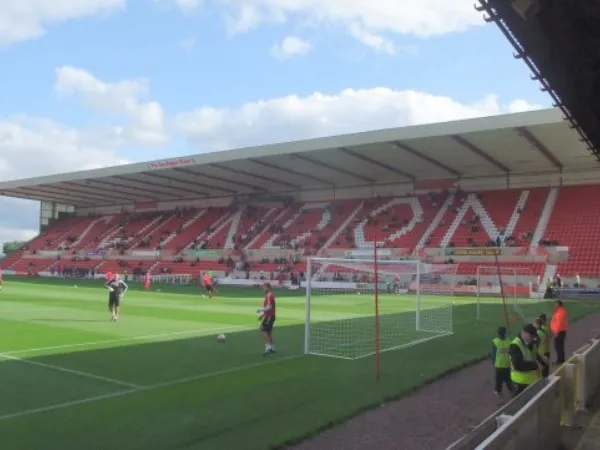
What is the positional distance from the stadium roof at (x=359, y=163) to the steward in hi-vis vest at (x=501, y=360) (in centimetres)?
2572

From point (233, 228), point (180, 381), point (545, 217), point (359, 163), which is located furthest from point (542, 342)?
point (233, 228)

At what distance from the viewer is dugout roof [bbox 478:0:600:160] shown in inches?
318

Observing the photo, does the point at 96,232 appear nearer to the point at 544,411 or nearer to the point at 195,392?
the point at 195,392

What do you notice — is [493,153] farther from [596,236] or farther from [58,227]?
[58,227]

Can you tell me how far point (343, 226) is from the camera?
52125mm

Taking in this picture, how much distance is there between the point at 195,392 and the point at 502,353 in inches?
205

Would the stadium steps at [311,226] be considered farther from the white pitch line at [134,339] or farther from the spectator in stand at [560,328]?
the spectator in stand at [560,328]

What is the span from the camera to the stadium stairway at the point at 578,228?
38031 mm

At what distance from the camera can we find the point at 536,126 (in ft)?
109

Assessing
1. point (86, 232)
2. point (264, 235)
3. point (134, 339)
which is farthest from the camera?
point (86, 232)

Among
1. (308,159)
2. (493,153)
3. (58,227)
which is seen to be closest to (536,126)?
(493,153)

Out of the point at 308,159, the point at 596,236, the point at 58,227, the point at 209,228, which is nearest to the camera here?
the point at 596,236

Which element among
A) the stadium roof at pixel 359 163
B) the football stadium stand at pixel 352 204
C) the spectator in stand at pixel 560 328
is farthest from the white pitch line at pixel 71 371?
the stadium roof at pixel 359 163

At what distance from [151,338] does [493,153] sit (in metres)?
31.4
